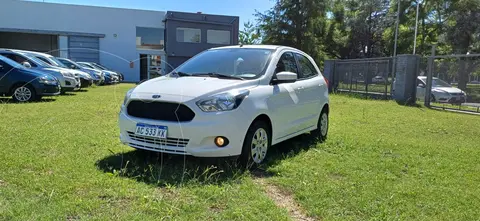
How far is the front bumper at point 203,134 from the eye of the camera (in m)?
4.01

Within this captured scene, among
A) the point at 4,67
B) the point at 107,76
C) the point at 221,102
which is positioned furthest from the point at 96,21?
the point at 221,102

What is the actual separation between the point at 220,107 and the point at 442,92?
467 inches

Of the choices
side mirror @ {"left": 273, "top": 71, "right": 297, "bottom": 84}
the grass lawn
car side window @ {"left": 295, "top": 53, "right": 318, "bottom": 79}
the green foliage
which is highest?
the green foliage

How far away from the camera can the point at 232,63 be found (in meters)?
5.17

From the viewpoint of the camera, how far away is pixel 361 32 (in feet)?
136

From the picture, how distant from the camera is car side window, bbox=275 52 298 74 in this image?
5.23 m

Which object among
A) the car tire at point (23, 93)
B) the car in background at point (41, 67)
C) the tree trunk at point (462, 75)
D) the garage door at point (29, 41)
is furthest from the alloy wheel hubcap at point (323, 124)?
the garage door at point (29, 41)

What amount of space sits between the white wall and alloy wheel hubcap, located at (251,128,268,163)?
88.6 ft

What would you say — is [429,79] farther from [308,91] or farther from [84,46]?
[84,46]

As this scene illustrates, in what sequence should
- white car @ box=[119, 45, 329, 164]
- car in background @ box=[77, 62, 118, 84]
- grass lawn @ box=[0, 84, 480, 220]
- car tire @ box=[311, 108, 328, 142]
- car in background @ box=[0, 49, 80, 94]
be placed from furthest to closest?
car in background @ box=[77, 62, 118, 84] → car in background @ box=[0, 49, 80, 94] → car tire @ box=[311, 108, 328, 142] → white car @ box=[119, 45, 329, 164] → grass lawn @ box=[0, 84, 480, 220]

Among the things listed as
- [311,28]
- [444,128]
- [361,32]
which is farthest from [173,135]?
[361,32]

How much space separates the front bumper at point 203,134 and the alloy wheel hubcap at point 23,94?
27.7 feet

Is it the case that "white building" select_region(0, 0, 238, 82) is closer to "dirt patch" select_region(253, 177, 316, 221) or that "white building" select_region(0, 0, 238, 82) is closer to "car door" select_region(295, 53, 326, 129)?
"car door" select_region(295, 53, 326, 129)

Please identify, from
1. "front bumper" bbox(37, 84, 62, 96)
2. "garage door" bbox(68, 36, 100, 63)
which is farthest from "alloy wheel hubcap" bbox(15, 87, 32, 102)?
Result: "garage door" bbox(68, 36, 100, 63)
